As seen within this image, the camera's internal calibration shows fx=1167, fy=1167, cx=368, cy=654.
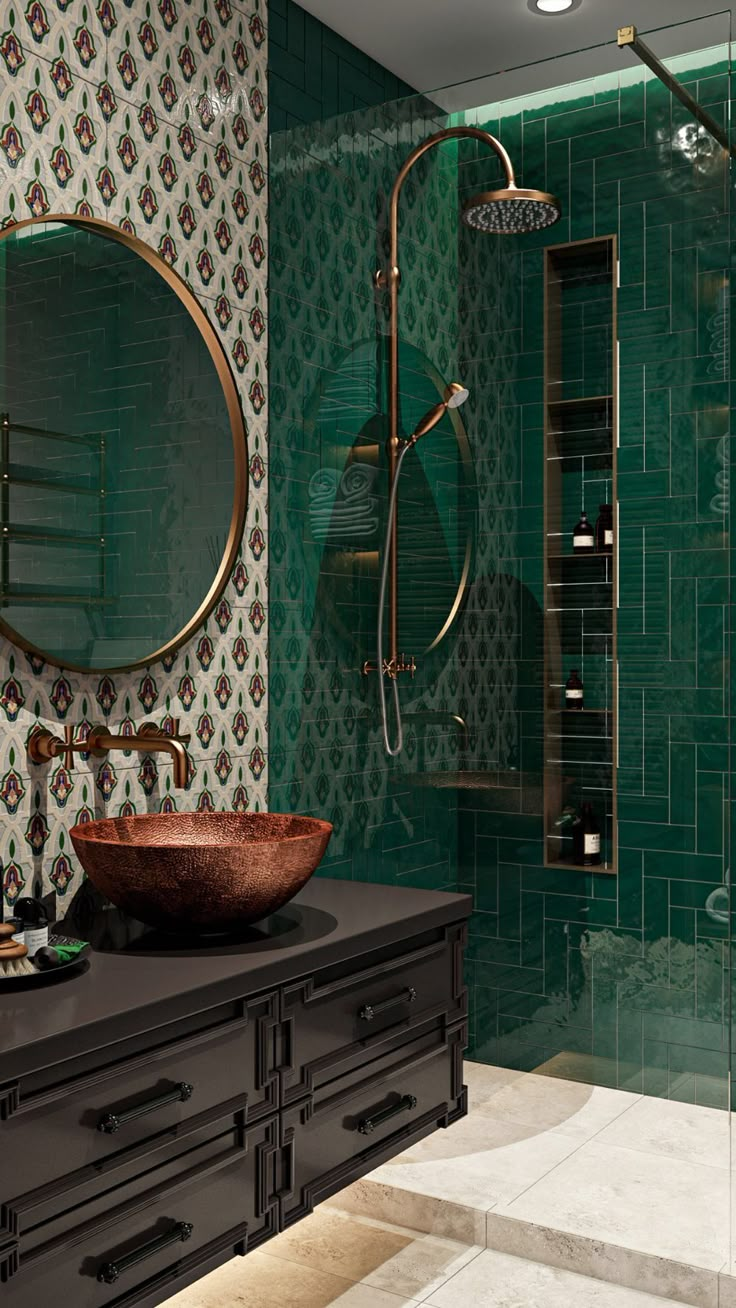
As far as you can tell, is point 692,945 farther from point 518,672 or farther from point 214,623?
point 214,623

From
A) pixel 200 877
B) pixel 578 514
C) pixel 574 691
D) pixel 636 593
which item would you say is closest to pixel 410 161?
pixel 578 514

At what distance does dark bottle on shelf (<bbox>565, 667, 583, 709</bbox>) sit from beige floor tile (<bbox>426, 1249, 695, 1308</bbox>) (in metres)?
1.19

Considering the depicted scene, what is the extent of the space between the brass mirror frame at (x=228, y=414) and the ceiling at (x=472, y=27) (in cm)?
83

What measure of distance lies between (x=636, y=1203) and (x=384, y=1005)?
926mm

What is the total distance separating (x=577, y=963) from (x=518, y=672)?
0.70m

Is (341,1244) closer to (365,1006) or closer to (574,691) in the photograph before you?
(365,1006)

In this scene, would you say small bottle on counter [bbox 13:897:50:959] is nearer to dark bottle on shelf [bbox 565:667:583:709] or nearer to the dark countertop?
the dark countertop

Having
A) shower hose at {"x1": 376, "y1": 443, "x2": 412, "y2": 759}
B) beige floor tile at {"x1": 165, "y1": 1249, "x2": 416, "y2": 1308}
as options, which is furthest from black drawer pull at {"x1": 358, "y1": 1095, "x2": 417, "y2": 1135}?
shower hose at {"x1": 376, "y1": 443, "x2": 412, "y2": 759}

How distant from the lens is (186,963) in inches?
69.0

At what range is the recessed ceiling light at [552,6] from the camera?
9.59 feet

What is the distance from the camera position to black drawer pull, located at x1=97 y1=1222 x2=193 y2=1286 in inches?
58.4

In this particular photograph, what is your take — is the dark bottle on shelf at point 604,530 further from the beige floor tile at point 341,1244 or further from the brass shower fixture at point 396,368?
the beige floor tile at point 341,1244

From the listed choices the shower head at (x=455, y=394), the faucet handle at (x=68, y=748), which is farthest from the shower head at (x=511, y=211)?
the faucet handle at (x=68, y=748)

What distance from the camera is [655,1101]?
8.73ft
